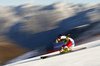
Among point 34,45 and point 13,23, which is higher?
point 13,23

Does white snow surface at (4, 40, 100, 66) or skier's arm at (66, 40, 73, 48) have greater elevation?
skier's arm at (66, 40, 73, 48)

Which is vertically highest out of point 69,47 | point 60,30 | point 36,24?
point 36,24

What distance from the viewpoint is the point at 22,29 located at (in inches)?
4277

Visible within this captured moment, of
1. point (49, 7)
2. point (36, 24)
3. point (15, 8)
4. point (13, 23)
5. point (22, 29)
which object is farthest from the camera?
point (15, 8)

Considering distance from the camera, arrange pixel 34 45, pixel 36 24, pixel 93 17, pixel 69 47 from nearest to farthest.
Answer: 1. pixel 69 47
2. pixel 34 45
3. pixel 93 17
4. pixel 36 24

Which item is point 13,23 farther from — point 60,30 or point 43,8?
point 60,30

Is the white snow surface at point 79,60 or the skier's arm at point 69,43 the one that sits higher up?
the skier's arm at point 69,43

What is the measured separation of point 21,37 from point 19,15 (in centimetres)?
5934

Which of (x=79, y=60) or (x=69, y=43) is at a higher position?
(x=69, y=43)

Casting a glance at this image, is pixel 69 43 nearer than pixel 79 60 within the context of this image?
No

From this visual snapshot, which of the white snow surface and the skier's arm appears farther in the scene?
the skier's arm

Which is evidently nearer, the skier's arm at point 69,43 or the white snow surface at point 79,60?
the white snow surface at point 79,60

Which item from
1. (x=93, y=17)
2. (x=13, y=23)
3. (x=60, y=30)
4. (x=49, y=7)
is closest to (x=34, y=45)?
(x=60, y=30)

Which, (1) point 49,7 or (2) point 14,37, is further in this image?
(1) point 49,7
